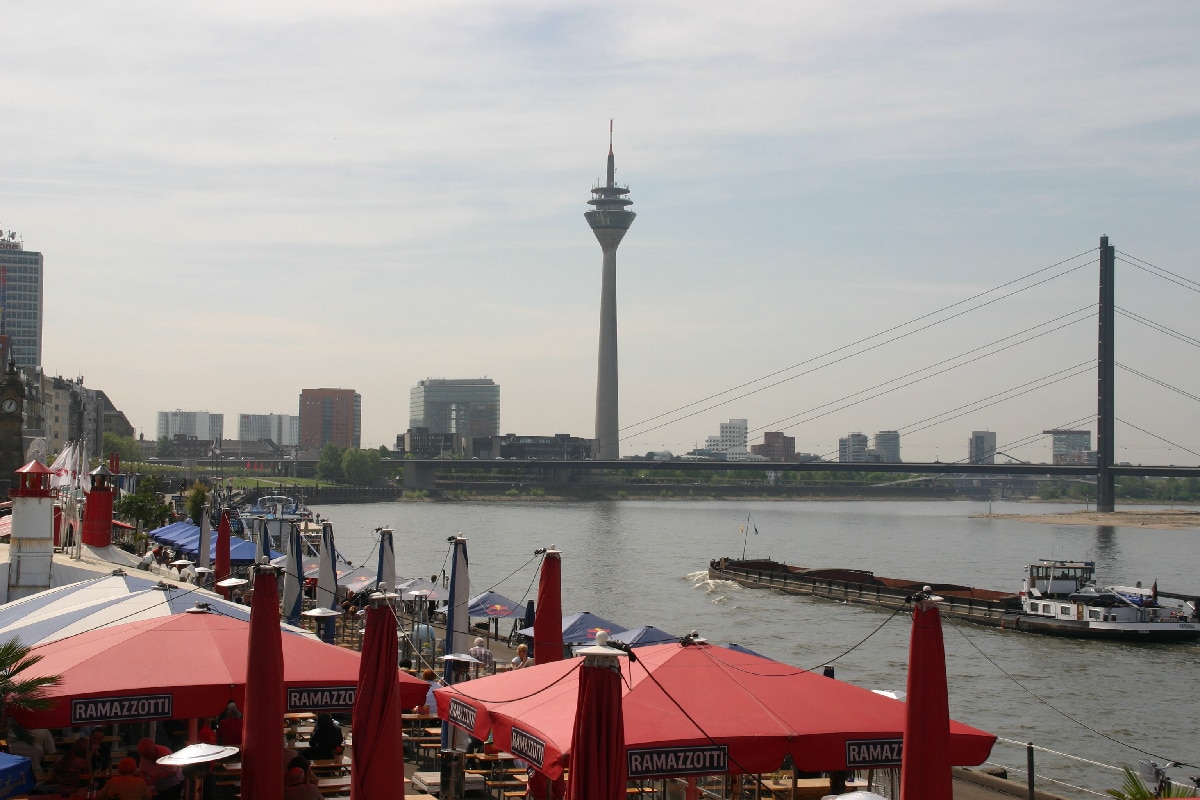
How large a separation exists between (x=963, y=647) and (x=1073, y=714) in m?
9.39

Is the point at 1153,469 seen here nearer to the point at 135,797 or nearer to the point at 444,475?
the point at 444,475

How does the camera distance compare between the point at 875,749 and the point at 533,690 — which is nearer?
the point at 875,749

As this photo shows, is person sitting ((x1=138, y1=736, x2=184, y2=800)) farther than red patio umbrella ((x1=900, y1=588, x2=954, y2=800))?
Yes

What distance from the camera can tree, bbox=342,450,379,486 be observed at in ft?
498

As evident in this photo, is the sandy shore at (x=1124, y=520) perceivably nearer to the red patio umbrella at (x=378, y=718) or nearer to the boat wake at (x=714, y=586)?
the boat wake at (x=714, y=586)

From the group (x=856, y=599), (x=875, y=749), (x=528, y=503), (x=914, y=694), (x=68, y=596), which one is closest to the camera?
(x=914, y=694)

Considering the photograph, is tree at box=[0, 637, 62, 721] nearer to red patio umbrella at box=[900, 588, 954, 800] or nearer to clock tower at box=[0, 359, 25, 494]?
red patio umbrella at box=[900, 588, 954, 800]

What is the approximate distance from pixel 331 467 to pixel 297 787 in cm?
15421

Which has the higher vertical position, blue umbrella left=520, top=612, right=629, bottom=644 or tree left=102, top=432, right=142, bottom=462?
tree left=102, top=432, right=142, bottom=462

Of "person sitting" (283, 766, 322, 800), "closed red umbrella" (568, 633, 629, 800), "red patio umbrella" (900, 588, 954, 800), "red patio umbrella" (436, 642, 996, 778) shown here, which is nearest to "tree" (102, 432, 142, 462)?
"person sitting" (283, 766, 322, 800)

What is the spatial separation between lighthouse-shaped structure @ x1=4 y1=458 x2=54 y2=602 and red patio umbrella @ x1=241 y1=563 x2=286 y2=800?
1040 centimetres

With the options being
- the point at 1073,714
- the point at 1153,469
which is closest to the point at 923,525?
the point at 1153,469

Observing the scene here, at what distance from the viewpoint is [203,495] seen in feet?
185

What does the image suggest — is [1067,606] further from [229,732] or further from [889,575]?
[229,732]
